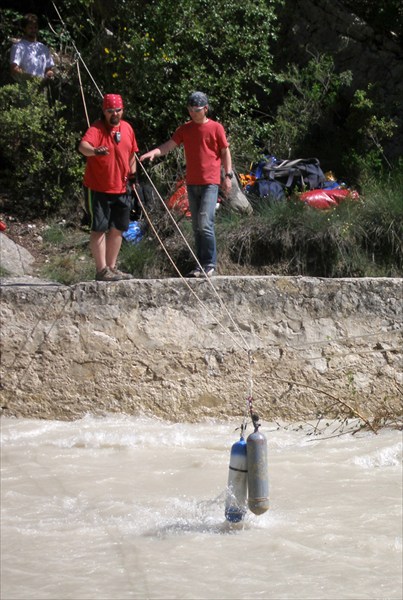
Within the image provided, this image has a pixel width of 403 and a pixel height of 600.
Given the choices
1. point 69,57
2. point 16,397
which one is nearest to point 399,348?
point 16,397

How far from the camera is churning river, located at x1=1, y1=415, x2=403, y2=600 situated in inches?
219

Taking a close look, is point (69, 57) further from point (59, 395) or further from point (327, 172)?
point (59, 395)

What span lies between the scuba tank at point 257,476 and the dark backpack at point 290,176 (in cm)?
572

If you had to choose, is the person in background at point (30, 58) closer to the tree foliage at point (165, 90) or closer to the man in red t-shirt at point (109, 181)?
the tree foliage at point (165, 90)

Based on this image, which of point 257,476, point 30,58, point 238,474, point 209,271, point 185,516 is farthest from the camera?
point 30,58

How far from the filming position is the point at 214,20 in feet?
38.6

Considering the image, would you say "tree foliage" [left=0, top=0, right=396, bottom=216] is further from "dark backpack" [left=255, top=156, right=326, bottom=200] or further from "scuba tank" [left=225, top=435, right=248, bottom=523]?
"scuba tank" [left=225, top=435, right=248, bottom=523]

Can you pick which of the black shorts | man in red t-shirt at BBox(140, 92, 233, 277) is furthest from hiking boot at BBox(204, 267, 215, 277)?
the black shorts

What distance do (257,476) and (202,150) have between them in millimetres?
3662

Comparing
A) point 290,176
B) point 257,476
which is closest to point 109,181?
point 257,476

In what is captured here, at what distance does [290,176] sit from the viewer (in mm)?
11234

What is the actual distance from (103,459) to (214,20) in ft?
19.5

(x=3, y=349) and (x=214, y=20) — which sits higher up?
(x=214, y=20)

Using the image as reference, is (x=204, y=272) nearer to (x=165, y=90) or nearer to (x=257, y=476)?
(x=257, y=476)
